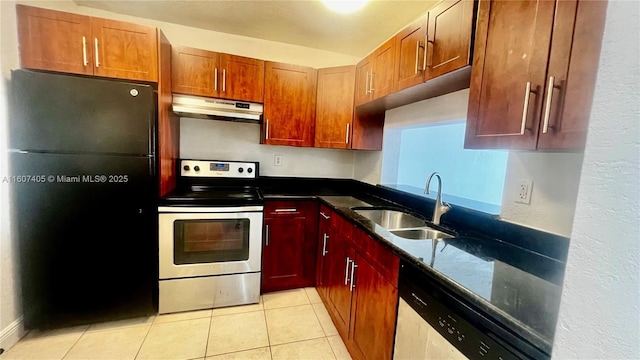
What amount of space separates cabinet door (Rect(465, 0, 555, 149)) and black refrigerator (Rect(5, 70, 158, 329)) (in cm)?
196

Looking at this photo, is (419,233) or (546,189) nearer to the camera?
(546,189)

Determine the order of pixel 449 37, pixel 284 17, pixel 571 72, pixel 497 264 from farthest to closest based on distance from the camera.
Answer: pixel 284 17, pixel 449 37, pixel 497 264, pixel 571 72

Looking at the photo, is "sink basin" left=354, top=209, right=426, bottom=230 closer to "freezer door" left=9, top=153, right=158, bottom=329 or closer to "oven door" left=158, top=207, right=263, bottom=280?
"oven door" left=158, top=207, right=263, bottom=280

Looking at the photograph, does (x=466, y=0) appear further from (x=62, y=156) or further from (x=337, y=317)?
(x=62, y=156)

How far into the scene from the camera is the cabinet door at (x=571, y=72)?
74 centimetres

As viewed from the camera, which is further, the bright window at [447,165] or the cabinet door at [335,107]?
the cabinet door at [335,107]

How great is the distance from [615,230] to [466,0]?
48.1 inches

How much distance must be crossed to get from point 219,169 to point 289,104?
3.01ft

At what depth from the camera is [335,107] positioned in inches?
97.3

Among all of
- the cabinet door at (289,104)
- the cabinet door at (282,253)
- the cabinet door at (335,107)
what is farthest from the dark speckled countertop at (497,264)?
the cabinet door at (289,104)

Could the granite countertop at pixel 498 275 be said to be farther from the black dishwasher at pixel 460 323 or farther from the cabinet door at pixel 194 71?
the cabinet door at pixel 194 71

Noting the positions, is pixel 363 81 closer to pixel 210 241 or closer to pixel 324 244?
pixel 324 244

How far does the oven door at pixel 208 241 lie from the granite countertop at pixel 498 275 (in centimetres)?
111

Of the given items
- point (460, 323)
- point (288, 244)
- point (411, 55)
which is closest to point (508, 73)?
point (411, 55)
